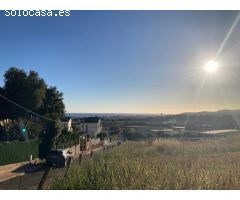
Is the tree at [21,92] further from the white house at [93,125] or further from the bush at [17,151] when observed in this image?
the white house at [93,125]

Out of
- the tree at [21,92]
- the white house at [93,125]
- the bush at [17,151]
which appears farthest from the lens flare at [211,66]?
the white house at [93,125]

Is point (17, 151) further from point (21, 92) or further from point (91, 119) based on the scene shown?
point (91, 119)

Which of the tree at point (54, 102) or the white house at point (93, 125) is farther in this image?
the white house at point (93, 125)

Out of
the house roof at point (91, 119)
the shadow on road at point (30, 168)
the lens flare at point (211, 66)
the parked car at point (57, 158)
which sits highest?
the house roof at point (91, 119)

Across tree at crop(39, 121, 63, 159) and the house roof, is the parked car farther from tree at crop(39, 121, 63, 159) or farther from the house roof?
the house roof

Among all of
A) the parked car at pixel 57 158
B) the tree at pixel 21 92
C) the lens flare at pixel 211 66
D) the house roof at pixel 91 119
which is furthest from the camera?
the house roof at pixel 91 119

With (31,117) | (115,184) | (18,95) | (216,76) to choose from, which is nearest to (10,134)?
(31,117)

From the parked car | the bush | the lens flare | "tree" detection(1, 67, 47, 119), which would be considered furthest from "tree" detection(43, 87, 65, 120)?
the lens flare

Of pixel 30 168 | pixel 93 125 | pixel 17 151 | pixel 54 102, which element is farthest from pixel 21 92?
pixel 93 125

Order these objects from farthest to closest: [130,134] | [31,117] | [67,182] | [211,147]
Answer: [130,134]
[31,117]
[211,147]
[67,182]

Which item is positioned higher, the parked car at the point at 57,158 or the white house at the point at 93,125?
the white house at the point at 93,125

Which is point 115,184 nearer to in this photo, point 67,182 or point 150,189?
point 150,189
